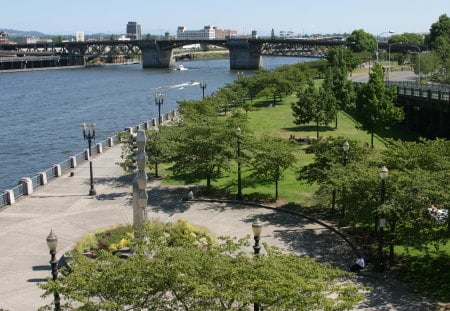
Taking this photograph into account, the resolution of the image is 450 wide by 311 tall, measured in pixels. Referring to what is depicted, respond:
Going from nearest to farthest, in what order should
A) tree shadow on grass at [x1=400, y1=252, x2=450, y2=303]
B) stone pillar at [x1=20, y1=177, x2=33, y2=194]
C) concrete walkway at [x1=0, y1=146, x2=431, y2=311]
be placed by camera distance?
1. tree shadow on grass at [x1=400, y1=252, x2=450, y2=303]
2. concrete walkway at [x1=0, y1=146, x2=431, y2=311]
3. stone pillar at [x1=20, y1=177, x2=33, y2=194]

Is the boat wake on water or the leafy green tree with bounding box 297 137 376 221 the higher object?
the boat wake on water

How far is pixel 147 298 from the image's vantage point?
46.0 feet

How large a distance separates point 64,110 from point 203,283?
8673 centimetres

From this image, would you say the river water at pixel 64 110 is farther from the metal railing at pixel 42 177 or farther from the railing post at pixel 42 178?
the railing post at pixel 42 178

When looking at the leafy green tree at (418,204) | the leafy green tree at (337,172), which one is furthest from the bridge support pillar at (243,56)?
the leafy green tree at (418,204)

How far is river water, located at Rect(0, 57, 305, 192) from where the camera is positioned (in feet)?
204

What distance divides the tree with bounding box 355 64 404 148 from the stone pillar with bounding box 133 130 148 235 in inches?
1139

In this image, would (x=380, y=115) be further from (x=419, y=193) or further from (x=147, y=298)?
(x=147, y=298)

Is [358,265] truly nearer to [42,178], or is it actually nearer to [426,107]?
[42,178]

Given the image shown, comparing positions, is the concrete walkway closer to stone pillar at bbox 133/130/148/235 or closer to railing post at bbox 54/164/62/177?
railing post at bbox 54/164/62/177

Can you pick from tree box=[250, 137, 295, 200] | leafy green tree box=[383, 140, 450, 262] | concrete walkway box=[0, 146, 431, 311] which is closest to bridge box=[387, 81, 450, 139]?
tree box=[250, 137, 295, 200]

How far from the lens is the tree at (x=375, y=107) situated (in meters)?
49.2

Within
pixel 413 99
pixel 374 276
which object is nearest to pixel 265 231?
pixel 374 276

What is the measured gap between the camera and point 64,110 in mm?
95812
